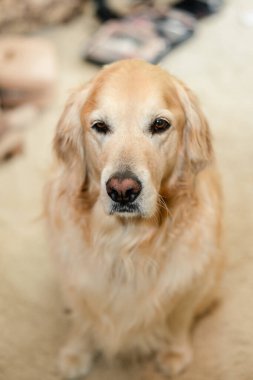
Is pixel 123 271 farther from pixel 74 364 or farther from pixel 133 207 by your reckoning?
pixel 74 364

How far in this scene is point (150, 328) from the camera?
4.95ft

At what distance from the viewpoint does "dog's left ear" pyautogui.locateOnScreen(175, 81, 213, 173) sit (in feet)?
4.34

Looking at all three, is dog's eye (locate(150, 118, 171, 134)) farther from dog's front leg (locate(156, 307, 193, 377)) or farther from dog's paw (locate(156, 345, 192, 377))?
dog's paw (locate(156, 345, 192, 377))

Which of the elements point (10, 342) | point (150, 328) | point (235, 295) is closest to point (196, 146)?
point (150, 328)

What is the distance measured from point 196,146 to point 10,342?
3.06 feet

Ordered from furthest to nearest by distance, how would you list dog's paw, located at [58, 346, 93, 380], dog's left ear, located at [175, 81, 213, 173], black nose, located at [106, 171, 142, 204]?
dog's paw, located at [58, 346, 93, 380] < dog's left ear, located at [175, 81, 213, 173] < black nose, located at [106, 171, 142, 204]

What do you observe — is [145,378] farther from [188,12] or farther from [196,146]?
[188,12]

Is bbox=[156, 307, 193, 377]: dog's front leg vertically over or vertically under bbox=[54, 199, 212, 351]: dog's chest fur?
under

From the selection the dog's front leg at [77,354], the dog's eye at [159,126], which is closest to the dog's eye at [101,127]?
the dog's eye at [159,126]

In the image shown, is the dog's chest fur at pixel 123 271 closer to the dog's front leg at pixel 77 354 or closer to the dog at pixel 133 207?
the dog at pixel 133 207

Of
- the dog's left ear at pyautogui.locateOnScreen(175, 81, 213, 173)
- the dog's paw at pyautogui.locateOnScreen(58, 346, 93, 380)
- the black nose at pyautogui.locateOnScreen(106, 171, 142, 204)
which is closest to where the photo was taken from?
the black nose at pyautogui.locateOnScreen(106, 171, 142, 204)

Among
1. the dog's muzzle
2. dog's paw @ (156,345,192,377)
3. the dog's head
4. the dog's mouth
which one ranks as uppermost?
the dog's head

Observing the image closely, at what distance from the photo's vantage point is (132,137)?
119 centimetres

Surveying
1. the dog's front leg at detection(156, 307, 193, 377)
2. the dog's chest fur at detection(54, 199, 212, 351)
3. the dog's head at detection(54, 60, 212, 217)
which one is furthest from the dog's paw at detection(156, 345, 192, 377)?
the dog's head at detection(54, 60, 212, 217)
